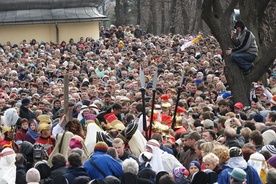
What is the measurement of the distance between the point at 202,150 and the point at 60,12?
32891mm

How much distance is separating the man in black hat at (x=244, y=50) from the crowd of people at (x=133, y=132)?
152 millimetres

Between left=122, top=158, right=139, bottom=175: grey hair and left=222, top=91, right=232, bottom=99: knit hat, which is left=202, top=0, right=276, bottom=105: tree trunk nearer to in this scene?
left=222, top=91, right=232, bottom=99: knit hat

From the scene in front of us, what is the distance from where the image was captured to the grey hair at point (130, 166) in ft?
42.9

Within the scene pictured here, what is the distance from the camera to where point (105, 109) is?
20.8 meters

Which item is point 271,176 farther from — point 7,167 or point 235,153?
point 7,167

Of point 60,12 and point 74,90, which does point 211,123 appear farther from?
point 60,12

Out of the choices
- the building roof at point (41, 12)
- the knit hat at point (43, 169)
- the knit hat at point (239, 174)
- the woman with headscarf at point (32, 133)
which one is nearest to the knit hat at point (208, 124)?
the woman with headscarf at point (32, 133)

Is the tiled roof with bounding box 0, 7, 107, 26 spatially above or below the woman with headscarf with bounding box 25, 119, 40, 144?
above

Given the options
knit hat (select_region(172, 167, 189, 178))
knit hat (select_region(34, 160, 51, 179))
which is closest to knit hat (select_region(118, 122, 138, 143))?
knit hat (select_region(172, 167, 189, 178))

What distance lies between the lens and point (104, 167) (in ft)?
44.3

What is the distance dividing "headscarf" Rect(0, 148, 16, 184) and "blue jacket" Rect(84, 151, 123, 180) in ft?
3.48

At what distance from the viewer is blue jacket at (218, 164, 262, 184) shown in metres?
12.6

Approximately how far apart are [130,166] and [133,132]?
2405mm

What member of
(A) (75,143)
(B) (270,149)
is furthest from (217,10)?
(B) (270,149)
